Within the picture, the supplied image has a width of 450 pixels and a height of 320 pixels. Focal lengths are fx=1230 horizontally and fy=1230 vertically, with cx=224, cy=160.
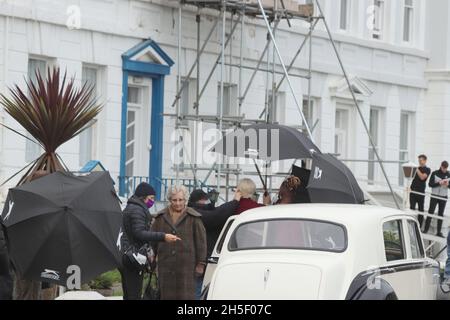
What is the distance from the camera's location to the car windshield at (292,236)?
13.8 metres

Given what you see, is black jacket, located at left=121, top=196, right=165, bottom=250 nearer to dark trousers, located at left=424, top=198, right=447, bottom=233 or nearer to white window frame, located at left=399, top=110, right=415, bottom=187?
dark trousers, located at left=424, top=198, right=447, bottom=233

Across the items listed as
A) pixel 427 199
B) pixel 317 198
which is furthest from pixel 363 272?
pixel 427 199

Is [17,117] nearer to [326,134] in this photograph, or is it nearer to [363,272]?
[363,272]

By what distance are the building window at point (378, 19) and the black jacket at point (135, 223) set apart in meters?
19.9

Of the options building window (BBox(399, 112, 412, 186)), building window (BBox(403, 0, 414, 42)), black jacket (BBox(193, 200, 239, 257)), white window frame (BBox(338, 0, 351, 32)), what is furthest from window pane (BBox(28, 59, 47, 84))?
building window (BBox(403, 0, 414, 42))

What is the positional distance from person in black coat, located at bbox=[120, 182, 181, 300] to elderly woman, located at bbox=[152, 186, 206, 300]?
0.69 feet

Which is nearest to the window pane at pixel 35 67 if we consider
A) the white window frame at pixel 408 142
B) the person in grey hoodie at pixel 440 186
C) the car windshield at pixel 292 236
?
the car windshield at pixel 292 236

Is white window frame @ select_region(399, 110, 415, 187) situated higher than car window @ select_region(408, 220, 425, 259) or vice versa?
white window frame @ select_region(399, 110, 415, 187)

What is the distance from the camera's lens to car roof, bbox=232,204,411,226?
45.7 feet

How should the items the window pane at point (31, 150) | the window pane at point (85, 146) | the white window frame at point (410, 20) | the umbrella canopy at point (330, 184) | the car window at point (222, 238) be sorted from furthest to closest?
the white window frame at point (410, 20)
the window pane at point (85, 146)
the window pane at point (31, 150)
the umbrella canopy at point (330, 184)
the car window at point (222, 238)

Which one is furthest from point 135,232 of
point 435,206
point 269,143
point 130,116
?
point 435,206

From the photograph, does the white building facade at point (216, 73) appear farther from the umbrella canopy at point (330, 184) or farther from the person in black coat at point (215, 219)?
the person in black coat at point (215, 219)

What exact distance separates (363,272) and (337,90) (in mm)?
18746

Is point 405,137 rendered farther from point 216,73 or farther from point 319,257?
point 319,257
